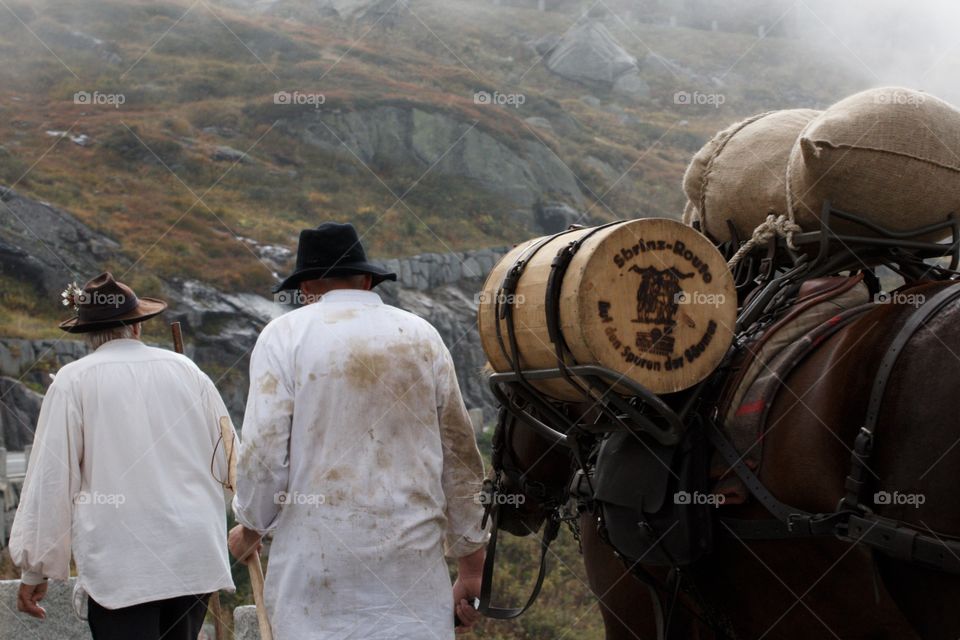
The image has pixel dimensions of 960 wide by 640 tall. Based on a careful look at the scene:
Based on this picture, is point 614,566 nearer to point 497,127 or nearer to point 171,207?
point 171,207

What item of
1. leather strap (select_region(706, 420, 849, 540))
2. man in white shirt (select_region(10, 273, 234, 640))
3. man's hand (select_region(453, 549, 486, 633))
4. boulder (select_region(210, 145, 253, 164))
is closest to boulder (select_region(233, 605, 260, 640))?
man in white shirt (select_region(10, 273, 234, 640))

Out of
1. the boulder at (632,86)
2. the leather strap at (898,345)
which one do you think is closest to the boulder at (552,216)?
the boulder at (632,86)

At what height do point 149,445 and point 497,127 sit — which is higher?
point 497,127

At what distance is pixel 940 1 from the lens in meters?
71.8

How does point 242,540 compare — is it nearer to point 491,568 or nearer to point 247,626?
point 491,568

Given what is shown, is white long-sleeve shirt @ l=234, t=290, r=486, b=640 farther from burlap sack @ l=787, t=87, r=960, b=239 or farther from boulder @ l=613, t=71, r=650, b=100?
boulder @ l=613, t=71, r=650, b=100

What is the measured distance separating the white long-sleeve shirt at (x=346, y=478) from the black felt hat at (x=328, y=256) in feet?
0.50

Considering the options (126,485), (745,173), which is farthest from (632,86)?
(745,173)

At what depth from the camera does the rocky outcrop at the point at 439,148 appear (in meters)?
42.8

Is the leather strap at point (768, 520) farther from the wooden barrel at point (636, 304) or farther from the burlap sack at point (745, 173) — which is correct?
the burlap sack at point (745, 173)

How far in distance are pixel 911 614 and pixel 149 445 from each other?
132 inches

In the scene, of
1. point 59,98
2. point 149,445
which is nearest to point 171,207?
point 59,98

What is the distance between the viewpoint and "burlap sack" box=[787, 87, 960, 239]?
336cm

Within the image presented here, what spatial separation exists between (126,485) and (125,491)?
0.09 feet
